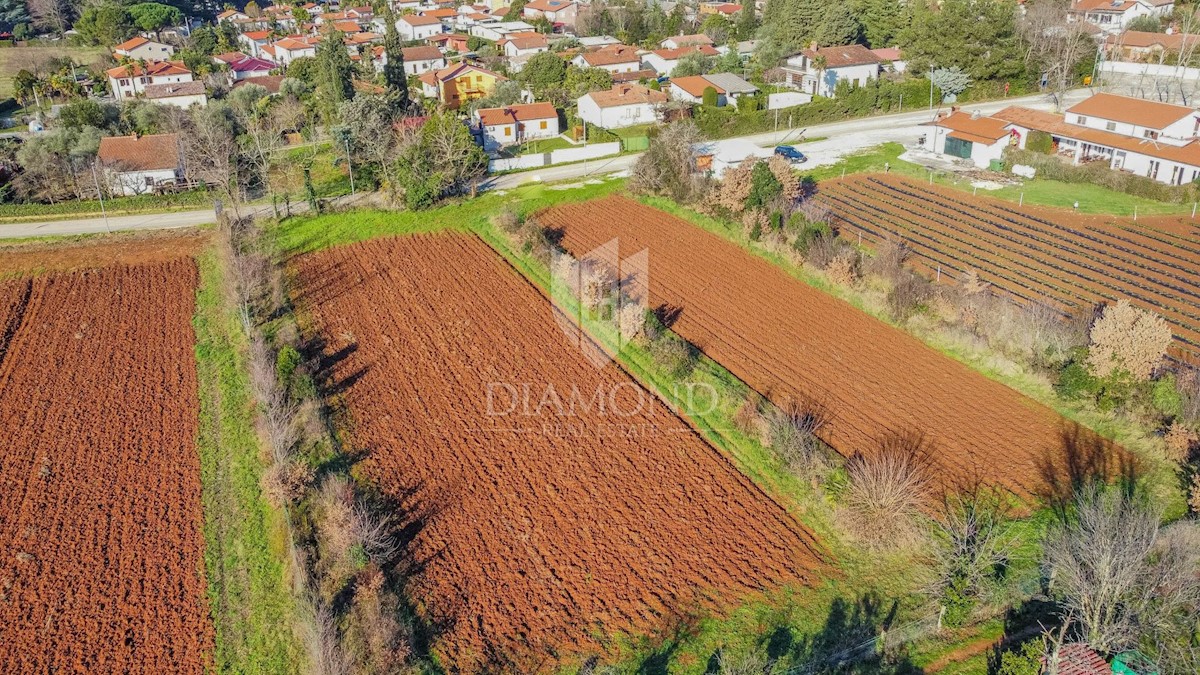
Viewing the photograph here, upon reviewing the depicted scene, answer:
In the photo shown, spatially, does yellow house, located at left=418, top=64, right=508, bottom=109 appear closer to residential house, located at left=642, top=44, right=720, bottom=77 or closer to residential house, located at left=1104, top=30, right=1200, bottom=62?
residential house, located at left=642, top=44, right=720, bottom=77

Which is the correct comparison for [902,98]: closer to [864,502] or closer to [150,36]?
[864,502]

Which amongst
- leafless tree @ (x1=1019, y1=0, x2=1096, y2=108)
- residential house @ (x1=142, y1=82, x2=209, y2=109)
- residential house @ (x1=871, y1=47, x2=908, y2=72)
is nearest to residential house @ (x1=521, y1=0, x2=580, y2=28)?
residential house @ (x1=871, y1=47, x2=908, y2=72)

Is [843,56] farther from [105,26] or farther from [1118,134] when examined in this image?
[105,26]

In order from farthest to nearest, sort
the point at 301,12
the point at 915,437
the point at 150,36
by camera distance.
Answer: the point at 301,12 < the point at 150,36 < the point at 915,437

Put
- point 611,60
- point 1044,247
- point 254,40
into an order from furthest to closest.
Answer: point 254,40 → point 611,60 → point 1044,247

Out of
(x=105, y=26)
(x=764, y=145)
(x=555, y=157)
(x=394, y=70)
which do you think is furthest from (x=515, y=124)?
(x=105, y=26)


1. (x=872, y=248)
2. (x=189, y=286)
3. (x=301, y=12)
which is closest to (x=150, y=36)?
(x=301, y=12)
